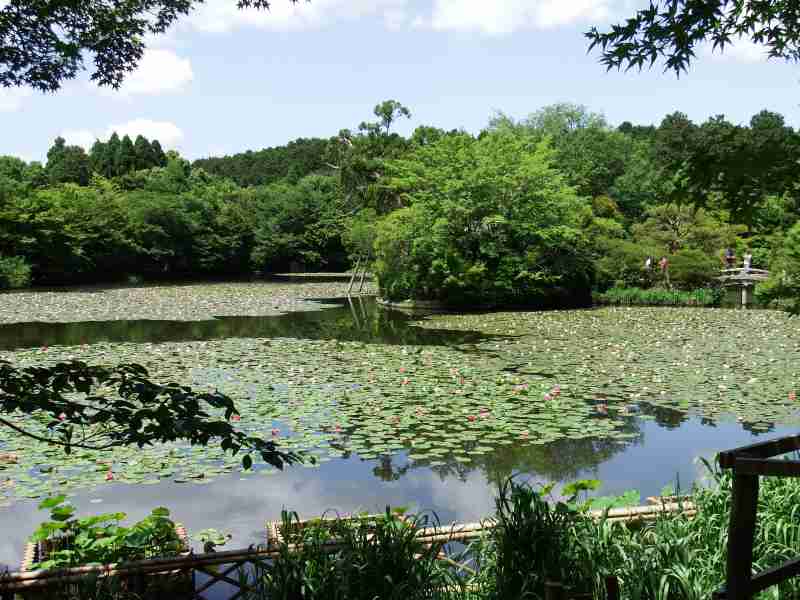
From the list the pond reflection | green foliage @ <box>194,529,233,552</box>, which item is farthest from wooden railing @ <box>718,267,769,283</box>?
green foliage @ <box>194,529,233,552</box>

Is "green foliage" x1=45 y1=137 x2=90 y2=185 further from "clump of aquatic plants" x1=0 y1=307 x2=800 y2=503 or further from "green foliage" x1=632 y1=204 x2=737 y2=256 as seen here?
"clump of aquatic plants" x1=0 y1=307 x2=800 y2=503

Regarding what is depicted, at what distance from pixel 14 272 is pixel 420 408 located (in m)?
24.6

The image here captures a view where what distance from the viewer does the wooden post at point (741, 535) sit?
71.2 inches

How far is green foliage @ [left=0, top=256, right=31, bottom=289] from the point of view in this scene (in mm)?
27297

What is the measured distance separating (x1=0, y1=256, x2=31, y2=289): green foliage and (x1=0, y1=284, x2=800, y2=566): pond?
12513 millimetres

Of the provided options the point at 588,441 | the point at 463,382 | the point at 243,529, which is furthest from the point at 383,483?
the point at 463,382

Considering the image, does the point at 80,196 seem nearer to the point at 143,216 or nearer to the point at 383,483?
the point at 143,216

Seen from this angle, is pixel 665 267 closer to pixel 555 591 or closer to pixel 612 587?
pixel 612 587

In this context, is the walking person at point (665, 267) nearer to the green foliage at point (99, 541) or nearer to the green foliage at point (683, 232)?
the green foliage at point (683, 232)

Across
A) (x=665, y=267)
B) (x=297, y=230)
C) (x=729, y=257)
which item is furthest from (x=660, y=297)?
(x=297, y=230)

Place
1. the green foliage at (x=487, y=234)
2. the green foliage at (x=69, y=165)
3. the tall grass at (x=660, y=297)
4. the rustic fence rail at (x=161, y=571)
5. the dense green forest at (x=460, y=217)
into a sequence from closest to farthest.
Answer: the rustic fence rail at (x=161, y=571) < the dense green forest at (x=460, y=217) < the green foliage at (x=487, y=234) < the tall grass at (x=660, y=297) < the green foliage at (x=69, y=165)

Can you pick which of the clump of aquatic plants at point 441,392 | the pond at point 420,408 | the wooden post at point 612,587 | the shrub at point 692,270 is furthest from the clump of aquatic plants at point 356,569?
the shrub at point 692,270

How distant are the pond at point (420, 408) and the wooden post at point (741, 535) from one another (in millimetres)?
3664

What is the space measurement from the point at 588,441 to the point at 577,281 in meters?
15.2
